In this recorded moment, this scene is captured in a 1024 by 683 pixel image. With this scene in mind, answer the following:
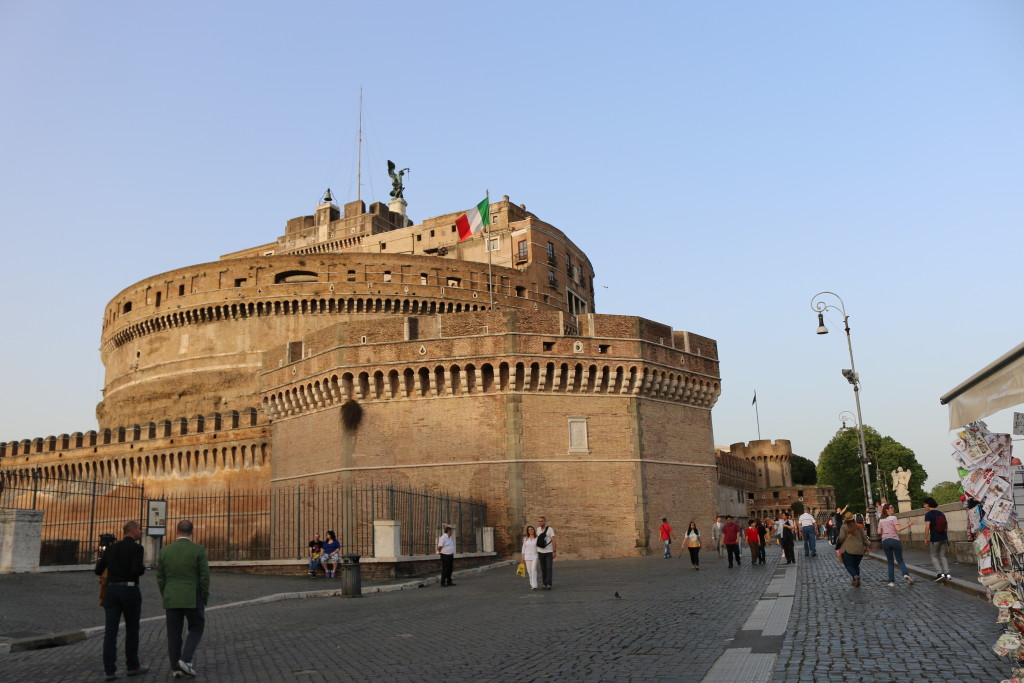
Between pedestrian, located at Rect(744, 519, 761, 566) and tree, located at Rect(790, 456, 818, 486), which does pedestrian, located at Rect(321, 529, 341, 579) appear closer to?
pedestrian, located at Rect(744, 519, 761, 566)

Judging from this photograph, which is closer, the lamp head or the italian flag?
the lamp head

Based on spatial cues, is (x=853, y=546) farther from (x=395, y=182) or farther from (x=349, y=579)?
(x=395, y=182)

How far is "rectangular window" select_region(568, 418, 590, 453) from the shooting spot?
25.5m

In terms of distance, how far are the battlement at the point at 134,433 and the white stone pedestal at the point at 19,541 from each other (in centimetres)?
1691

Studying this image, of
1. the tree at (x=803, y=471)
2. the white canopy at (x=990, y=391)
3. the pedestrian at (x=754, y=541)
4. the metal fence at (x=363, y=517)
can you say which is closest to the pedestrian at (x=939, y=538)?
the pedestrian at (x=754, y=541)

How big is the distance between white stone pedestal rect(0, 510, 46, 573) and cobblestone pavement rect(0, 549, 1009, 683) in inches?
130

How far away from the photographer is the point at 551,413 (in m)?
25.5

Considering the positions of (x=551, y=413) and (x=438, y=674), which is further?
(x=551, y=413)

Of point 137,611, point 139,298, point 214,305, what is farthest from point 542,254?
point 137,611

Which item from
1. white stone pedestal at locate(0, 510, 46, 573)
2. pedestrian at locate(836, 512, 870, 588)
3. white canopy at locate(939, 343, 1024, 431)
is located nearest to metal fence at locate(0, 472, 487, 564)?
white stone pedestal at locate(0, 510, 46, 573)

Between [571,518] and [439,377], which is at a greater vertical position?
[439,377]

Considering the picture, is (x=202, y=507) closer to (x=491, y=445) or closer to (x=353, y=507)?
(x=353, y=507)

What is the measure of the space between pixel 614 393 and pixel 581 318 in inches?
102

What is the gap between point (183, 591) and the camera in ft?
26.3
